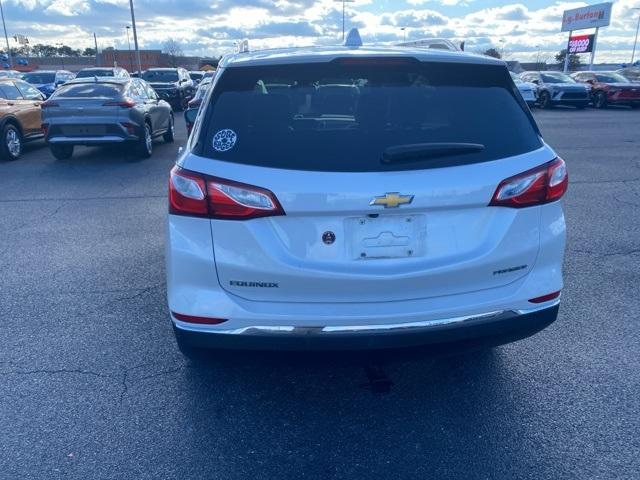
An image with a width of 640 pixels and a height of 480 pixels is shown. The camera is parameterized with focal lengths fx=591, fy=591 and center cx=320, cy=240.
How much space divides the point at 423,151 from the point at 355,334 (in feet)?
2.99

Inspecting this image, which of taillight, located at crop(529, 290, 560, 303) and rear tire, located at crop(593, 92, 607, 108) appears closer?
taillight, located at crop(529, 290, 560, 303)

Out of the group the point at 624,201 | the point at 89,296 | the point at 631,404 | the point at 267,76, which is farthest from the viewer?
the point at 624,201

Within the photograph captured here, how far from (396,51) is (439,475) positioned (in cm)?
216

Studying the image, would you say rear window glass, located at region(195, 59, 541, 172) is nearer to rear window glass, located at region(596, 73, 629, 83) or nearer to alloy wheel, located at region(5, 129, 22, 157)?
alloy wheel, located at region(5, 129, 22, 157)

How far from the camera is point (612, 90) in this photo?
27312mm

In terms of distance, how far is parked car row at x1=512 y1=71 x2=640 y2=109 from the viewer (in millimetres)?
27047

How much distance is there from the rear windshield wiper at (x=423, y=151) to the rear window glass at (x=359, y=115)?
0.05 feet

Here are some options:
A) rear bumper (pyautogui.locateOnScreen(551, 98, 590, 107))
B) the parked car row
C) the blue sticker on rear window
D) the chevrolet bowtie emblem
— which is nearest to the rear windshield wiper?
the chevrolet bowtie emblem

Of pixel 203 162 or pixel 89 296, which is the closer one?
pixel 203 162

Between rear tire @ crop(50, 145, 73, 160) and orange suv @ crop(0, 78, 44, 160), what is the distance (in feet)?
3.22

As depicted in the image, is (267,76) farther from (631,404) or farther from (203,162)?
(631,404)

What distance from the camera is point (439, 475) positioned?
9.12 feet

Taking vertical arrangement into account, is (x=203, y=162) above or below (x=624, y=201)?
above

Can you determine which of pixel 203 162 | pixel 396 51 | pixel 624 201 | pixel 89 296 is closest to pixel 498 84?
pixel 396 51
